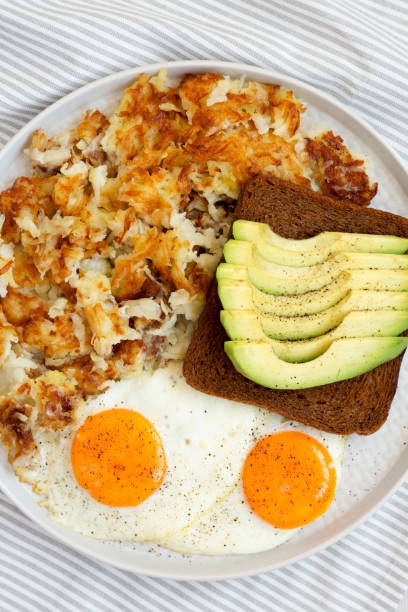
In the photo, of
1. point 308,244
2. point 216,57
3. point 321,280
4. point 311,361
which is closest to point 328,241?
point 308,244

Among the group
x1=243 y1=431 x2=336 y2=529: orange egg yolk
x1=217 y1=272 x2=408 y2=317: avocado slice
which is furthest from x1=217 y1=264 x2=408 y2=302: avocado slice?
x1=243 y1=431 x2=336 y2=529: orange egg yolk

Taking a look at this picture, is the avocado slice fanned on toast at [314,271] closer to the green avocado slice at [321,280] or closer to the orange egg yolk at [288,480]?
the green avocado slice at [321,280]

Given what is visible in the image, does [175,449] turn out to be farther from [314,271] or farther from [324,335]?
[314,271]

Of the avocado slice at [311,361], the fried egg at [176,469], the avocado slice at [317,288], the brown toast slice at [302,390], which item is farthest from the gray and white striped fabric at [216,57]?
the avocado slice at [311,361]

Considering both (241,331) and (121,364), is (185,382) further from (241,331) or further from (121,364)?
(241,331)

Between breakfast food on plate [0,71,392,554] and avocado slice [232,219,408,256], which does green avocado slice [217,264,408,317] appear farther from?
avocado slice [232,219,408,256]
